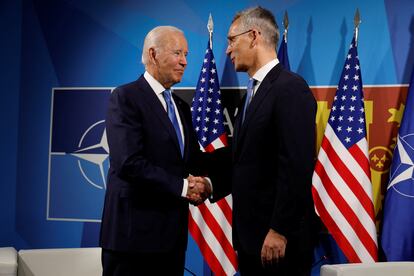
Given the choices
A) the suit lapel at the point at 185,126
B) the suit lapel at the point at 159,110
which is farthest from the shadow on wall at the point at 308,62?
the suit lapel at the point at 159,110

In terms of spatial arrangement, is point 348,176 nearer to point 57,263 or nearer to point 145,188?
point 145,188

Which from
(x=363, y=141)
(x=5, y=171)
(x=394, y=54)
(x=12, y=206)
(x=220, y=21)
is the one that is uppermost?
(x=220, y=21)

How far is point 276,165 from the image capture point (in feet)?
7.36

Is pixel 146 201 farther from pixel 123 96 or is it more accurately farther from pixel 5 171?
pixel 5 171

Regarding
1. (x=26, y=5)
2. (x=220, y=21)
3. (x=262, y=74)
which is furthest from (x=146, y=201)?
(x=26, y=5)

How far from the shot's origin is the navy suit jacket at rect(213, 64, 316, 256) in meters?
2.15

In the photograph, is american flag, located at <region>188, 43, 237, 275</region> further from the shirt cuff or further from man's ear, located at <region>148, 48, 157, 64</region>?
the shirt cuff

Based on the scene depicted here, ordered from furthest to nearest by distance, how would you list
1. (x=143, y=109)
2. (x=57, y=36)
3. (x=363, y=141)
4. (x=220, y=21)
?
(x=57, y=36) → (x=220, y=21) → (x=363, y=141) → (x=143, y=109)

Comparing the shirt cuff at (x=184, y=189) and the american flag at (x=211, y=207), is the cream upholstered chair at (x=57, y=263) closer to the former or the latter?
the american flag at (x=211, y=207)

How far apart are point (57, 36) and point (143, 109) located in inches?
87.3

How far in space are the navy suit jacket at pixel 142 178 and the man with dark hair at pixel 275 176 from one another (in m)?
0.29

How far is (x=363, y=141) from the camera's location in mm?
3527

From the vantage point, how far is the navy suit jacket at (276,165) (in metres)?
2.15

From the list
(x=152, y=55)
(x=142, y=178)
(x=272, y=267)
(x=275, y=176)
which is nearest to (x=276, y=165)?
(x=275, y=176)
